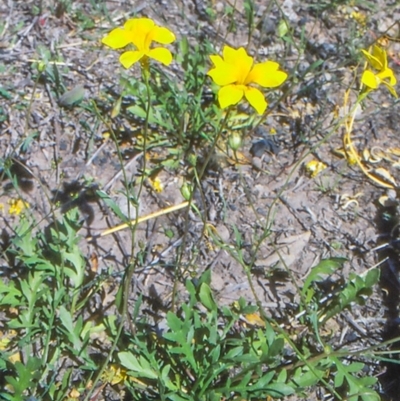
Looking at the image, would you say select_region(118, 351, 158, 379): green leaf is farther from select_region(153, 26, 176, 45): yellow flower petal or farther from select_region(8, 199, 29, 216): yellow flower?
select_region(153, 26, 176, 45): yellow flower petal

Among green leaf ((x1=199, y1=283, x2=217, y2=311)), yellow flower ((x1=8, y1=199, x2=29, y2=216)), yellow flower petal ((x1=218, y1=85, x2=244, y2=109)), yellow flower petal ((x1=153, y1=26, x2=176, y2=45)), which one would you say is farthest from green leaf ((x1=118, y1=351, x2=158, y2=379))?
yellow flower petal ((x1=153, y1=26, x2=176, y2=45))

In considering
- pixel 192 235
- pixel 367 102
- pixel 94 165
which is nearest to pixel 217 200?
pixel 192 235

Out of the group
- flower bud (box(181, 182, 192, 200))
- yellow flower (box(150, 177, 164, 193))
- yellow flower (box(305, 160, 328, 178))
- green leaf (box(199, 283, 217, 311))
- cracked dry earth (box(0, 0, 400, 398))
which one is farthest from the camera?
yellow flower (box(305, 160, 328, 178))

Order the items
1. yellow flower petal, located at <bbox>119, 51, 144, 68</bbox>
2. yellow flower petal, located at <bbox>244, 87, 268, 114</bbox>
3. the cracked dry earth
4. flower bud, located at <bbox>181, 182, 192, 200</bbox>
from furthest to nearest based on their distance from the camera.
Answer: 1. the cracked dry earth
2. flower bud, located at <bbox>181, 182, 192, 200</bbox>
3. yellow flower petal, located at <bbox>244, 87, 268, 114</bbox>
4. yellow flower petal, located at <bbox>119, 51, 144, 68</bbox>

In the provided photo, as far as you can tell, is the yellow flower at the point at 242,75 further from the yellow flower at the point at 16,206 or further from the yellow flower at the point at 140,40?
the yellow flower at the point at 16,206

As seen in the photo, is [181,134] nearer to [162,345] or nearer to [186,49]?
[186,49]

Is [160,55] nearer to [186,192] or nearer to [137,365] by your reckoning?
[186,192]

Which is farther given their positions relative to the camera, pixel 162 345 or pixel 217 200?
pixel 217 200

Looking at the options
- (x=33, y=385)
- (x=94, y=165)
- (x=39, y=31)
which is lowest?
(x=33, y=385)
